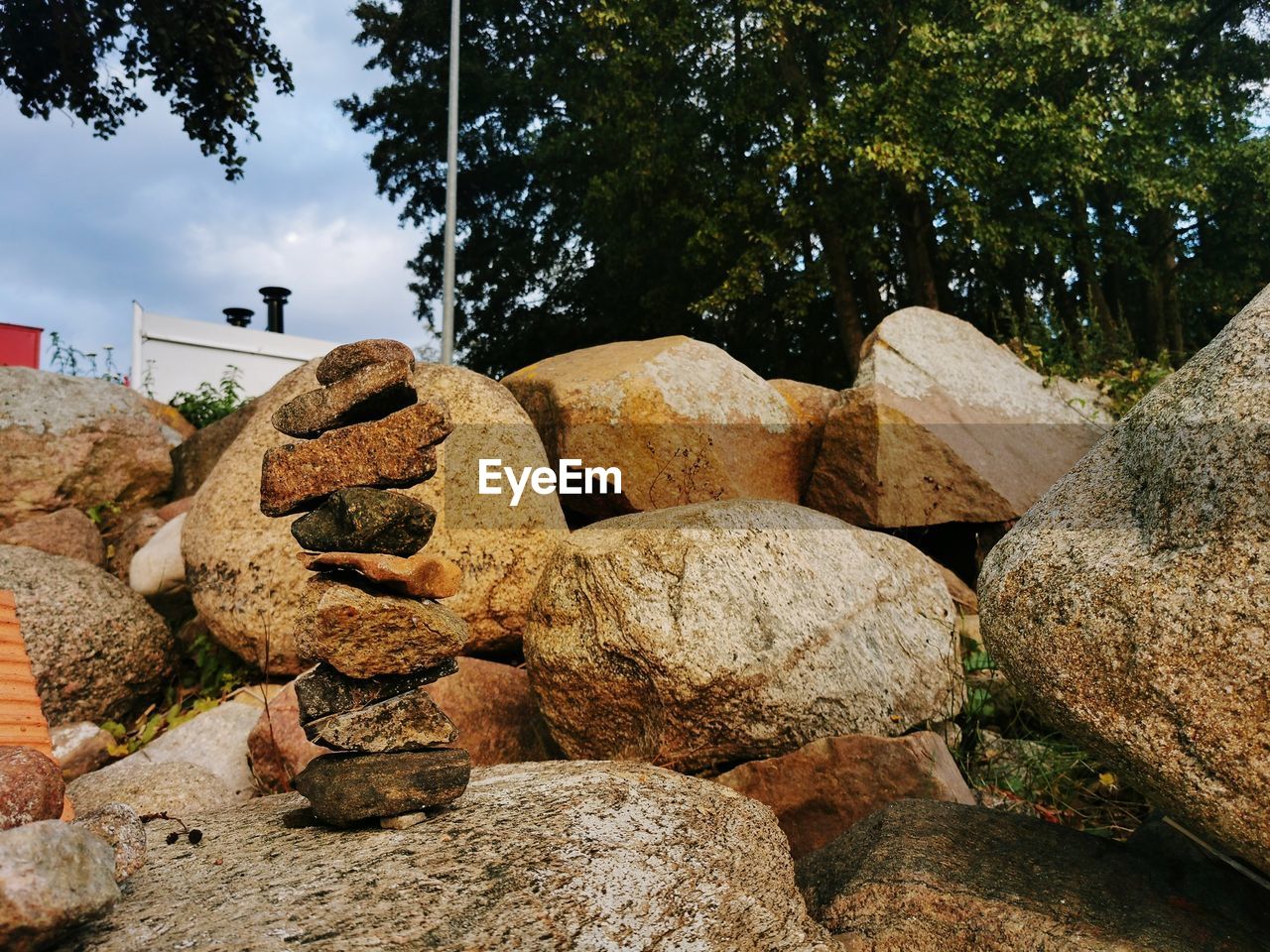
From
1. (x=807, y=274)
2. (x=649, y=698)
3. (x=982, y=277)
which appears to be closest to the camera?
(x=649, y=698)

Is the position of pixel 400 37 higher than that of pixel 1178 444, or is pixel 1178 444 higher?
pixel 400 37

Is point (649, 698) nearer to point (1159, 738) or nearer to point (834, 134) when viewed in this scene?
point (1159, 738)

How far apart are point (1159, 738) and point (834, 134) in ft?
36.4

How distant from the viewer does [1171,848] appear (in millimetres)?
3568

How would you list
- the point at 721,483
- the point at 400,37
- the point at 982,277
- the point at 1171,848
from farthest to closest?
1. the point at 400,37
2. the point at 982,277
3. the point at 721,483
4. the point at 1171,848

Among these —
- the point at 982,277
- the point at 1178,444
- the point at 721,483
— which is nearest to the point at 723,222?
the point at 982,277

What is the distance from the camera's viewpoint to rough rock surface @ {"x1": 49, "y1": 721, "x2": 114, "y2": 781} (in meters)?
6.50

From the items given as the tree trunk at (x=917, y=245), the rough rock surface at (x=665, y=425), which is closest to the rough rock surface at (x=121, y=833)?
the rough rock surface at (x=665, y=425)

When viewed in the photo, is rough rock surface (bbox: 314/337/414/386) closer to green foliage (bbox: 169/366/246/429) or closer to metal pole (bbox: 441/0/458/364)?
metal pole (bbox: 441/0/458/364)

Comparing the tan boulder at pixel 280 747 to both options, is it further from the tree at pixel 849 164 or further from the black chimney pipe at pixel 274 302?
the black chimney pipe at pixel 274 302

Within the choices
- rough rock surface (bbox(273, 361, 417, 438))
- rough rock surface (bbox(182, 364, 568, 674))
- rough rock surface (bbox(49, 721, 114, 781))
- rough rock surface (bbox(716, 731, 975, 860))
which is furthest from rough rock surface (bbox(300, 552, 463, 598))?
rough rock surface (bbox(49, 721, 114, 781))

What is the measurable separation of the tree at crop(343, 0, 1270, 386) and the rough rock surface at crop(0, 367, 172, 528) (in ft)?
25.9

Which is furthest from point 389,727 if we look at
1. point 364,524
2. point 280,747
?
point 280,747

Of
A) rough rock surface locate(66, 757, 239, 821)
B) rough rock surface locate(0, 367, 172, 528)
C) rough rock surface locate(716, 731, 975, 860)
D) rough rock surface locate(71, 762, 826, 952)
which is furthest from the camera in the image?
rough rock surface locate(0, 367, 172, 528)
